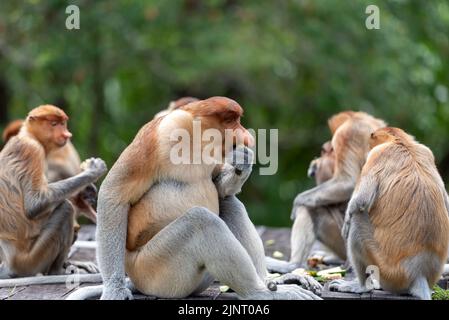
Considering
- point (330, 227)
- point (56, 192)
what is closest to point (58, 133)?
point (56, 192)

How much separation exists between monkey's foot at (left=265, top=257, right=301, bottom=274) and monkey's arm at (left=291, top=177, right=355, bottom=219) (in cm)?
64

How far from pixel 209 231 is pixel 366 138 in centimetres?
302

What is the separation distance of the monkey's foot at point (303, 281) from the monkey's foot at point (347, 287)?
13 cm

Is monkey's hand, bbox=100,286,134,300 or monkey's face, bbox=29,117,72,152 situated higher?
monkey's face, bbox=29,117,72,152

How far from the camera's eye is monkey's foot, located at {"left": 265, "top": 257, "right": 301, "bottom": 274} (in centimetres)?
720

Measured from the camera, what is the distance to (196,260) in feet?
17.2

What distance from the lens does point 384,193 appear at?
5.84 meters

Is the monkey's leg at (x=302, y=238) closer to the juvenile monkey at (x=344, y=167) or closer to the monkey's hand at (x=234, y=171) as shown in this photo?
the juvenile monkey at (x=344, y=167)

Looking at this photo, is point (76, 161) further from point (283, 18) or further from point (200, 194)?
point (283, 18)

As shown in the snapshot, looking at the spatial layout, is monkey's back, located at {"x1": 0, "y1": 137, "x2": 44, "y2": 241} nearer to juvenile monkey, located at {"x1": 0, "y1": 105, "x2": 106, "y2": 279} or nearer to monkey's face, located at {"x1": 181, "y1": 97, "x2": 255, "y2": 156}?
juvenile monkey, located at {"x1": 0, "y1": 105, "x2": 106, "y2": 279}

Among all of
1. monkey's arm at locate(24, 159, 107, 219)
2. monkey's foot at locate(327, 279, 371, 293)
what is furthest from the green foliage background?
monkey's foot at locate(327, 279, 371, 293)

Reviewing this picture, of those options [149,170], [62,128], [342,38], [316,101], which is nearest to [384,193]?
[149,170]

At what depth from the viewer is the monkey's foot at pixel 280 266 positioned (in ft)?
23.6

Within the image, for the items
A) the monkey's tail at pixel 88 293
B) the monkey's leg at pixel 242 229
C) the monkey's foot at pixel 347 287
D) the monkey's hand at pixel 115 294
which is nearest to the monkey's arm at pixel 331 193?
the monkey's foot at pixel 347 287
